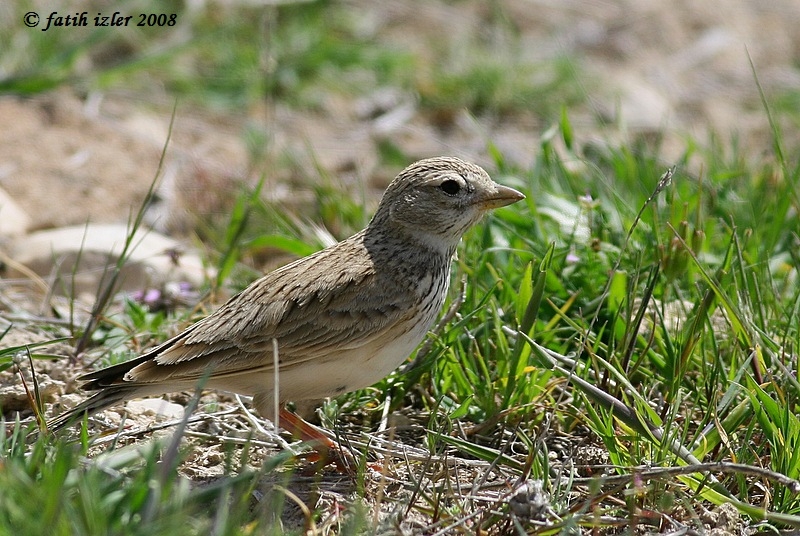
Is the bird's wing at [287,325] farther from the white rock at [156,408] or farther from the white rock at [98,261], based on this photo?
the white rock at [98,261]

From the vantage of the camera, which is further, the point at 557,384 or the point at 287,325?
the point at 557,384

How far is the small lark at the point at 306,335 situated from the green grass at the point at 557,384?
0.22m

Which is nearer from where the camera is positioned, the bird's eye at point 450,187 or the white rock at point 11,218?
the bird's eye at point 450,187

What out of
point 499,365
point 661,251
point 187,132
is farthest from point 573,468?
point 187,132

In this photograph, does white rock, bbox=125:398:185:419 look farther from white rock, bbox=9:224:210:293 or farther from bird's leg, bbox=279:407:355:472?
white rock, bbox=9:224:210:293

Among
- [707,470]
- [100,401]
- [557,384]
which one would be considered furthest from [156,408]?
[707,470]

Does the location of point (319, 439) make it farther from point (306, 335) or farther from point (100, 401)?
point (100, 401)

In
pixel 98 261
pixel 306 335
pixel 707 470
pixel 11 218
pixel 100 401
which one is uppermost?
pixel 11 218

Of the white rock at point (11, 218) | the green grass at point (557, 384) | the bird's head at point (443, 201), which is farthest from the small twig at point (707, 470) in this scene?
the white rock at point (11, 218)

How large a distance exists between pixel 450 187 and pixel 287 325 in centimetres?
92

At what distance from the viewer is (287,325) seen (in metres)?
4.01

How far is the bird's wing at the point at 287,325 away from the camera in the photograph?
3.93 meters

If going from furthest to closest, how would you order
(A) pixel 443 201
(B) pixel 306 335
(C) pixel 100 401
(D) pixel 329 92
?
(D) pixel 329 92 < (A) pixel 443 201 < (B) pixel 306 335 < (C) pixel 100 401

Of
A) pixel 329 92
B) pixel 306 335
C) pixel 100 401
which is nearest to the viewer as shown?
pixel 100 401
